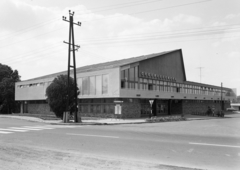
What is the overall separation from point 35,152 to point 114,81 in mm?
23928

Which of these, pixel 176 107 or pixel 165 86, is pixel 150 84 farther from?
pixel 176 107

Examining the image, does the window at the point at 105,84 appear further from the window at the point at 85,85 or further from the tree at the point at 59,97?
the tree at the point at 59,97

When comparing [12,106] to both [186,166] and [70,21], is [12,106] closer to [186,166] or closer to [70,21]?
[70,21]

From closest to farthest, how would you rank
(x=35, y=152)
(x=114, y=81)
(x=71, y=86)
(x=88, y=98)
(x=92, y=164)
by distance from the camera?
(x=92, y=164) < (x=35, y=152) < (x=71, y=86) < (x=114, y=81) < (x=88, y=98)

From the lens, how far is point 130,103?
32.8 metres

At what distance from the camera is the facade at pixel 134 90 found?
3238cm

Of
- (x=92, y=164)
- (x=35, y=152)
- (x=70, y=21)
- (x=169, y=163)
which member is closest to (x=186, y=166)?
(x=169, y=163)

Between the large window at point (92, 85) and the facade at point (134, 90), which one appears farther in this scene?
the large window at point (92, 85)

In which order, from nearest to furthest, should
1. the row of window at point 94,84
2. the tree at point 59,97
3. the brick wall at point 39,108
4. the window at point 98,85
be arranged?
the tree at point 59,97
the row of window at point 94,84
the window at point 98,85
the brick wall at point 39,108

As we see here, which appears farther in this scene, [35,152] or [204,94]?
[204,94]

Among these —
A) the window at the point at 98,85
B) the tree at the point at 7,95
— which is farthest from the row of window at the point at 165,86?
the tree at the point at 7,95

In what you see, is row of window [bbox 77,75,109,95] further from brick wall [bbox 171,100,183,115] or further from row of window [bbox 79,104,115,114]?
brick wall [bbox 171,100,183,115]

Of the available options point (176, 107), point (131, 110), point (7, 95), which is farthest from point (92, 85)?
point (7, 95)

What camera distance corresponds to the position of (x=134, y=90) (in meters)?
32.9
